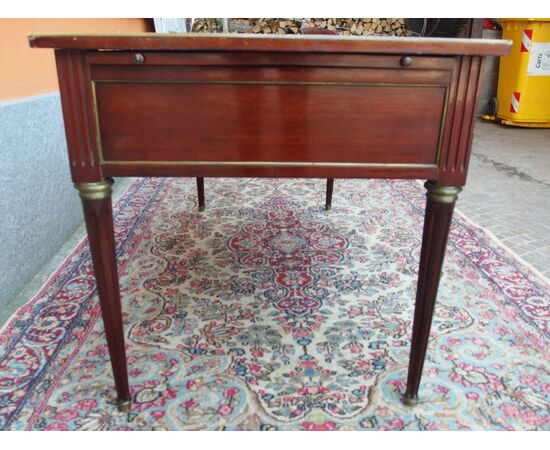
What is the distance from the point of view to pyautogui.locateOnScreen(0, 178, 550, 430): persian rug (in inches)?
46.1

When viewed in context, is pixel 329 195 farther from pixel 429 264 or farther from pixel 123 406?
pixel 123 406

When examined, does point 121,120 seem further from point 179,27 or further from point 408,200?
point 179,27

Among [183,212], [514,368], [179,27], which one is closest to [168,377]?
[514,368]

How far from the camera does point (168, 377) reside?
1289 millimetres

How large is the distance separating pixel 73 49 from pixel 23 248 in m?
1.13

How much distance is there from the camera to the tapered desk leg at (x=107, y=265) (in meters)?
1.00

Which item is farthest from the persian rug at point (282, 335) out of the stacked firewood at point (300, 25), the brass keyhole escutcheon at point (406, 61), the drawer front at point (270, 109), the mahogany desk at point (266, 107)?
the stacked firewood at point (300, 25)

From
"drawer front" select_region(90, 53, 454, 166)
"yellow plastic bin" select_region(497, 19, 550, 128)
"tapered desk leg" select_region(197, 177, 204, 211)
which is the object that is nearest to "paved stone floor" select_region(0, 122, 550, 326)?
"yellow plastic bin" select_region(497, 19, 550, 128)

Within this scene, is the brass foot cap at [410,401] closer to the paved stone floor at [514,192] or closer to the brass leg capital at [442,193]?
the brass leg capital at [442,193]

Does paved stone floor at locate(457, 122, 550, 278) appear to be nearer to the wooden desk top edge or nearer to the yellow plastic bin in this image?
the yellow plastic bin

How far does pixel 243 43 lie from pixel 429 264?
2.14ft

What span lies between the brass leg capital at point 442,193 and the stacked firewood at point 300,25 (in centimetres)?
517

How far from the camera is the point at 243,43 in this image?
86cm

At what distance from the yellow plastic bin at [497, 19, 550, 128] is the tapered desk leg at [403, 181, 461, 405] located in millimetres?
4417
